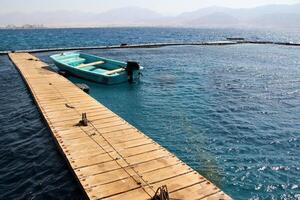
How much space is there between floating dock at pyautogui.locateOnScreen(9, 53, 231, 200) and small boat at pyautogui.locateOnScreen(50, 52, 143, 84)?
30.8 ft

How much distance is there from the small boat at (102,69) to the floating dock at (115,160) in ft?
30.8

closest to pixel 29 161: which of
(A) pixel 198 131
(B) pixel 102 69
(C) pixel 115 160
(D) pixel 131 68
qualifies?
(C) pixel 115 160

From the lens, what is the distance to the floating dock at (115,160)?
338 inches

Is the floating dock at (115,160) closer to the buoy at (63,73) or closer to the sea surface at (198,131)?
the sea surface at (198,131)

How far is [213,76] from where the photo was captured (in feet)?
107

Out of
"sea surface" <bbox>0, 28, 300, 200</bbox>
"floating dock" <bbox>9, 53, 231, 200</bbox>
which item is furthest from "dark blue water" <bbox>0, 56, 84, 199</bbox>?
"floating dock" <bbox>9, 53, 231, 200</bbox>

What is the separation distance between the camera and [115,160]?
10.5m

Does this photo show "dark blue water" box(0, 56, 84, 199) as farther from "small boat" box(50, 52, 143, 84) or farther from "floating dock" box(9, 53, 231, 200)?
"small boat" box(50, 52, 143, 84)

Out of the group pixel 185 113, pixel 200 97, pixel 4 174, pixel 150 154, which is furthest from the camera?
pixel 200 97

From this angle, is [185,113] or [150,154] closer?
[150,154]

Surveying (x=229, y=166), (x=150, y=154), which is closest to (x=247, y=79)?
(x=229, y=166)

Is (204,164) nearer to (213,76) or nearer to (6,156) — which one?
(6,156)

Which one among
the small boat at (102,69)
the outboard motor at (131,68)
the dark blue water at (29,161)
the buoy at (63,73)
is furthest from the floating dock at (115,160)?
the buoy at (63,73)

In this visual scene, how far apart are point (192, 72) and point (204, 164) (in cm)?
2329
